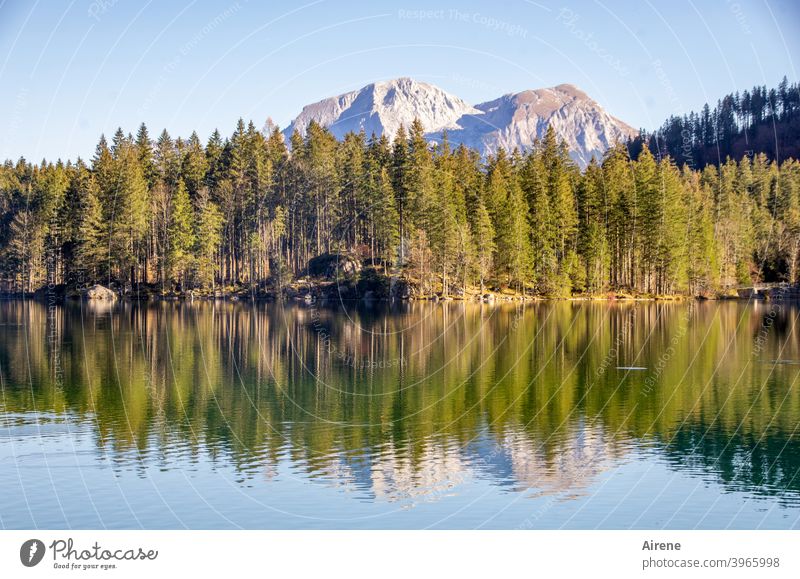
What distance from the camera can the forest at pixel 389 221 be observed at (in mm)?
111500

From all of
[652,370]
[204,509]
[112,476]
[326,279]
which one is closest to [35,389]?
[112,476]

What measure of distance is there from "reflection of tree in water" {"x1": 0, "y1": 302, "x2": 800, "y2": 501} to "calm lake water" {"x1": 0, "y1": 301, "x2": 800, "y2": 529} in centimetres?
13

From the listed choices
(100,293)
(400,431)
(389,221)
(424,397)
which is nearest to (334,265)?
(389,221)

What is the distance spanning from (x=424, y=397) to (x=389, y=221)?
7213cm

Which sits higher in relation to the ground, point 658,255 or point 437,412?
point 658,255

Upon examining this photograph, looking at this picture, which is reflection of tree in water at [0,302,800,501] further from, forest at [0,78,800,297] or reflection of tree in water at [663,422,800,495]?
forest at [0,78,800,297]

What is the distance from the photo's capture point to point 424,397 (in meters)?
38.7

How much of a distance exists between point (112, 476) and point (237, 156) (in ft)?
343

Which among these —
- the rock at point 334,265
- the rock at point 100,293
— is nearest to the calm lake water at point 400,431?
the rock at point 334,265

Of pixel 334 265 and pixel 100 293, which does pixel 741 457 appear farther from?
pixel 100 293

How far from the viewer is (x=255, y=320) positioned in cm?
7812

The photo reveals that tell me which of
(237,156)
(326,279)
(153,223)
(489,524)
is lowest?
(489,524)

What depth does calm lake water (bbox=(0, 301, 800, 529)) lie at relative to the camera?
23.1 m

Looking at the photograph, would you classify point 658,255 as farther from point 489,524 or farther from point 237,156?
point 489,524
